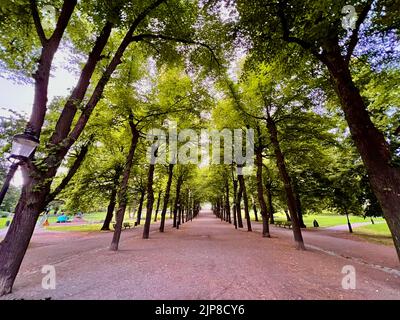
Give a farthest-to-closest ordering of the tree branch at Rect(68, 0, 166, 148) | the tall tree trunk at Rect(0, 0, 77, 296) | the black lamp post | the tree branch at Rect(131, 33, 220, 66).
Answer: the tree branch at Rect(131, 33, 220, 66), the tree branch at Rect(68, 0, 166, 148), the tall tree trunk at Rect(0, 0, 77, 296), the black lamp post

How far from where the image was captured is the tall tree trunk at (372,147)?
13.4 feet

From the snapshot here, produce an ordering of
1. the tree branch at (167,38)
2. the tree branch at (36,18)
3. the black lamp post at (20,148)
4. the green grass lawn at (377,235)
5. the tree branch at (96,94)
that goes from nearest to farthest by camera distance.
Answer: the black lamp post at (20,148)
the tree branch at (36,18)
the tree branch at (96,94)
the tree branch at (167,38)
the green grass lawn at (377,235)

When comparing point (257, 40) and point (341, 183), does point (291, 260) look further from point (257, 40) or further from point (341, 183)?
point (341, 183)

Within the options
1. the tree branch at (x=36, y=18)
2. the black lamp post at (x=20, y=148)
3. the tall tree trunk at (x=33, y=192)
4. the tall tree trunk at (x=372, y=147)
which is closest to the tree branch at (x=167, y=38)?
the tall tree trunk at (x=33, y=192)

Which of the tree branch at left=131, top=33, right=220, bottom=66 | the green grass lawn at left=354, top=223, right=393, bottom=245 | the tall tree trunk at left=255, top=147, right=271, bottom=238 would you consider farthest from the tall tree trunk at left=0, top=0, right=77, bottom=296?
the green grass lawn at left=354, top=223, right=393, bottom=245

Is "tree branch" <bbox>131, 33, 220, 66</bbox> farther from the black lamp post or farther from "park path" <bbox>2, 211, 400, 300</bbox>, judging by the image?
"park path" <bbox>2, 211, 400, 300</bbox>

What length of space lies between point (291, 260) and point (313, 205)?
20514 millimetres

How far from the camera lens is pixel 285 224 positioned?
2617 centimetres

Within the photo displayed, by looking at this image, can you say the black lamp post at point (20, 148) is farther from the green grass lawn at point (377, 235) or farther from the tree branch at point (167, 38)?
the green grass lawn at point (377, 235)

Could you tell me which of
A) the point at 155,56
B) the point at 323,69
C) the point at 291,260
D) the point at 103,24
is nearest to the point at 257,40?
the point at 323,69

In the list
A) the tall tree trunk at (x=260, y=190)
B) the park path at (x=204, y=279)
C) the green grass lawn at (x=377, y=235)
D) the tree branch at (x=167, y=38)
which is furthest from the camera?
the tall tree trunk at (x=260, y=190)

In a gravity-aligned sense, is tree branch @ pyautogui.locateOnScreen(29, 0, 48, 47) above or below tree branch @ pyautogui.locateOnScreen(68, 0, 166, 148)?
above

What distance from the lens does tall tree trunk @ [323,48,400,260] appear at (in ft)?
13.4

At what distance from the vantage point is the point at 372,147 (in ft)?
14.4
